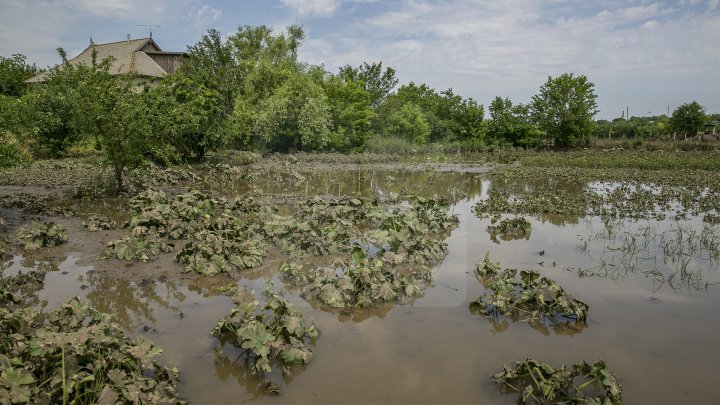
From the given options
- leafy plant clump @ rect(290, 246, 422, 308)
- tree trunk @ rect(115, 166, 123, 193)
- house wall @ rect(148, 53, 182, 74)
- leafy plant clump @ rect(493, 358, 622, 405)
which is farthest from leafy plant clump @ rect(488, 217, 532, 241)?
house wall @ rect(148, 53, 182, 74)

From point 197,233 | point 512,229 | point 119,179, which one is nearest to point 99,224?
point 197,233

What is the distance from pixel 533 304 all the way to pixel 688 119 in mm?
43436

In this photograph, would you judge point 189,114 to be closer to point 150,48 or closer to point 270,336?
point 270,336

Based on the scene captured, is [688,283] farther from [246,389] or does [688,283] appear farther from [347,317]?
[246,389]

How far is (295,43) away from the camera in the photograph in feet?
152

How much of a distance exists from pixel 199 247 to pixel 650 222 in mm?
11011

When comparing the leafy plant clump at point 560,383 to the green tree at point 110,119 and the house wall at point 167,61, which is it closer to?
the green tree at point 110,119

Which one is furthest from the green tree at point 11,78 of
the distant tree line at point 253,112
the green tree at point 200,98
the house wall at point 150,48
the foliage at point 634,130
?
the foliage at point 634,130

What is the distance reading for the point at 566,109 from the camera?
3778 centimetres

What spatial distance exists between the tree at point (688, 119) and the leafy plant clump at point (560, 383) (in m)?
43.5

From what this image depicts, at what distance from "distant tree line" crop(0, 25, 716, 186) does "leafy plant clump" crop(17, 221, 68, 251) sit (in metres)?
1.95

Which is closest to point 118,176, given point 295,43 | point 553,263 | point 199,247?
point 199,247

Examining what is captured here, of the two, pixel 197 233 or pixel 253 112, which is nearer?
pixel 197 233

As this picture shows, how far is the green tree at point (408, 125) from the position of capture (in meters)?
39.6
